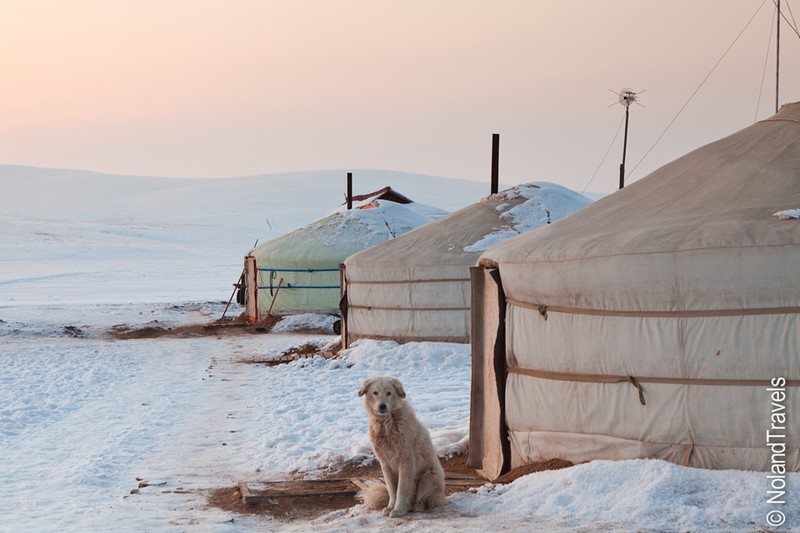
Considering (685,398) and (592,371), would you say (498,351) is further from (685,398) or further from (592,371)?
(685,398)

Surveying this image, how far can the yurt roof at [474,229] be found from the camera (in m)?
12.2

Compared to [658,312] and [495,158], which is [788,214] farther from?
[495,158]

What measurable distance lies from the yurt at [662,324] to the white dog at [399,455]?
35.4 inches

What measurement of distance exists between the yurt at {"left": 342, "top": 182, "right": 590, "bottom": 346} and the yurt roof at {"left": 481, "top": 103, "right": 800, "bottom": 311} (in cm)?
549

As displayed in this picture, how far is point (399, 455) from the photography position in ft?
16.6

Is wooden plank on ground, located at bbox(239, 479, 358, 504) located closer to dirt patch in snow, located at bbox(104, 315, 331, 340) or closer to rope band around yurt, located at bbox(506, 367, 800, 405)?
rope band around yurt, located at bbox(506, 367, 800, 405)

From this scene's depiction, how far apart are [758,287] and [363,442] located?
131 inches

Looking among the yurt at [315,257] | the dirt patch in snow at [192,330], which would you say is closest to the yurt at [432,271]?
the dirt patch in snow at [192,330]

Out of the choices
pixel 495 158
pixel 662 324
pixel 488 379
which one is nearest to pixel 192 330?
pixel 495 158

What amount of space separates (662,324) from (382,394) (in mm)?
1424

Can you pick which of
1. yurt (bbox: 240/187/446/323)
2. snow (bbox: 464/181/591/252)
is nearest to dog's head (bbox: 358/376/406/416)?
snow (bbox: 464/181/591/252)

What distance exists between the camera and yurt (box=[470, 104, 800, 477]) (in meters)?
4.77

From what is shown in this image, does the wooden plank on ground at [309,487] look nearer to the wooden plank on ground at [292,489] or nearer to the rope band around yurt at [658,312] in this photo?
the wooden plank on ground at [292,489]

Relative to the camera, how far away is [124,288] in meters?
35.4
